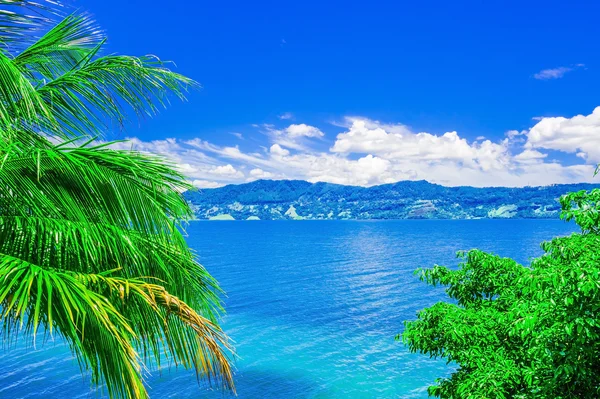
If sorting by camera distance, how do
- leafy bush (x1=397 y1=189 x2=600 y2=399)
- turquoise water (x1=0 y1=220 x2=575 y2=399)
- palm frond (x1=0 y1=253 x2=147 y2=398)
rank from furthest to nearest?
1. turquoise water (x1=0 y1=220 x2=575 y2=399)
2. leafy bush (x1=397 y1=189 x2=600 y2=399)
3. palm frond (x1=0 y1=253 x2=147 y2=398)

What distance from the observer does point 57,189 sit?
3990 mm

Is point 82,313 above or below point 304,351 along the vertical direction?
above

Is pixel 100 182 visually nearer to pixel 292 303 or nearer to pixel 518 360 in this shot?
pixel 518 360

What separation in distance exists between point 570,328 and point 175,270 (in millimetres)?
5250

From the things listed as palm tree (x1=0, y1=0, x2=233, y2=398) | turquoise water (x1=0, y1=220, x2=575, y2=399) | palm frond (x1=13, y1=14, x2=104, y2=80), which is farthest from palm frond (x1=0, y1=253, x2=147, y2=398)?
turquoise water (x1=0, y1=220, x2=575, y2=399)

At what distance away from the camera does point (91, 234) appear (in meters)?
3.90

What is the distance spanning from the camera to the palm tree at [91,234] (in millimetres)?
3197

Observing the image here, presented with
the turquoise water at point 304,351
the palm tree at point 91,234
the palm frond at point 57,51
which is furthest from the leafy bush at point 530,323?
the turquoise water at point 304,351

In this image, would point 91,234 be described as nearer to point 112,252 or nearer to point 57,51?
point 112,252

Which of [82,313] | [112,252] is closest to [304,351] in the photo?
[112,252]

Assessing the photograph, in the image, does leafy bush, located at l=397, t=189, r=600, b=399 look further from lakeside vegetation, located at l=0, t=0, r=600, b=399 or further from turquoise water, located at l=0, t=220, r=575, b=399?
turquoise water, located at l=0, t=220, r=575, b=399

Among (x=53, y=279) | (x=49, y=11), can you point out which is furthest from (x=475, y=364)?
(x=49, y=11)

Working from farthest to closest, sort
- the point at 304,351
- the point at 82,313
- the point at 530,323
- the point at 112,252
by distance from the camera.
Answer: the point at 304,351
the point at 530,323
the point at 112,252
the point at 82,313

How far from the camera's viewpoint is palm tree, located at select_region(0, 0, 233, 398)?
3197 mm
